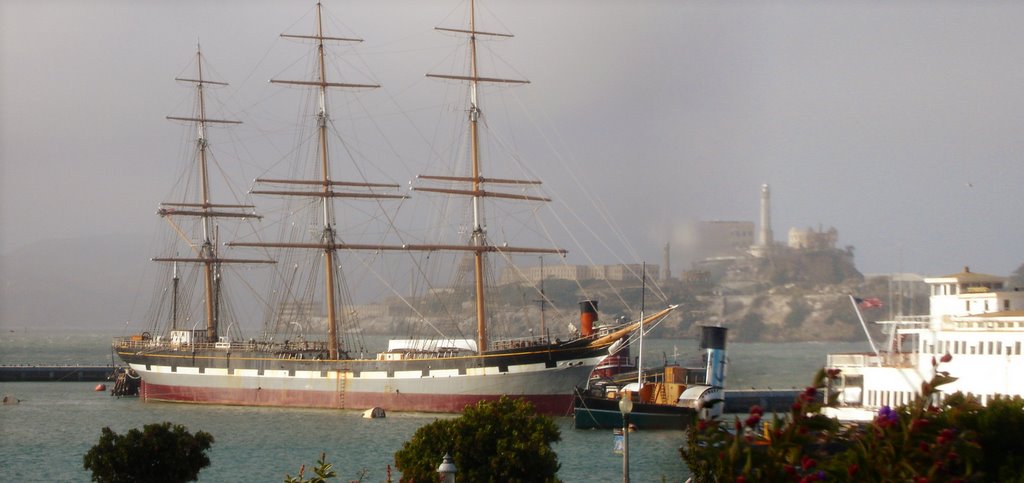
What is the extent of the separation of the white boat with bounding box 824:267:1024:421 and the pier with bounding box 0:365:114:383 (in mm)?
60345

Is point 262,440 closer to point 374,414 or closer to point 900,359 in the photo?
point 374,414

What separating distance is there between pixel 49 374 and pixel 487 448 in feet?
237

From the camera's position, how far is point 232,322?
73.2 metres

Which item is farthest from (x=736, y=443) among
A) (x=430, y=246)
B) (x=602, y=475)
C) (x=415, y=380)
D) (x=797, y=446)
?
(x=430, y=246)

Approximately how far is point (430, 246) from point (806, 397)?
53.0 metres

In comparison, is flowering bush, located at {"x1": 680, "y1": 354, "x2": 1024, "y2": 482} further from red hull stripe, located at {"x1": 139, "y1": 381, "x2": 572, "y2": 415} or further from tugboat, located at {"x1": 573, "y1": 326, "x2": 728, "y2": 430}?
red hull stripe, located at {"x1": 139, "y1": 381, "x2": 572, "y2": 415}

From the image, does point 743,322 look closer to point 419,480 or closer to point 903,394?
point 903,394

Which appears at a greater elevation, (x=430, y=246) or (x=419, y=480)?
(x=430, y=246)

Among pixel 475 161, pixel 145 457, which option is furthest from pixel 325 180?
pixel 145 457

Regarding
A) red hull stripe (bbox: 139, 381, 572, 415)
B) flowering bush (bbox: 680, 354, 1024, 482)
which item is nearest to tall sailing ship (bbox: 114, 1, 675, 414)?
red hull stripe (bbox: 139, 381, 572, 415)

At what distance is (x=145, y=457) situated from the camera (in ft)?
75.8

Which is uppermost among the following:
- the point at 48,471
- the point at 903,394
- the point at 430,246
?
the point at 430,246

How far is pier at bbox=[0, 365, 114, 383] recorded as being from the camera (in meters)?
86.8

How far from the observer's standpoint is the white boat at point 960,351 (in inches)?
1379
